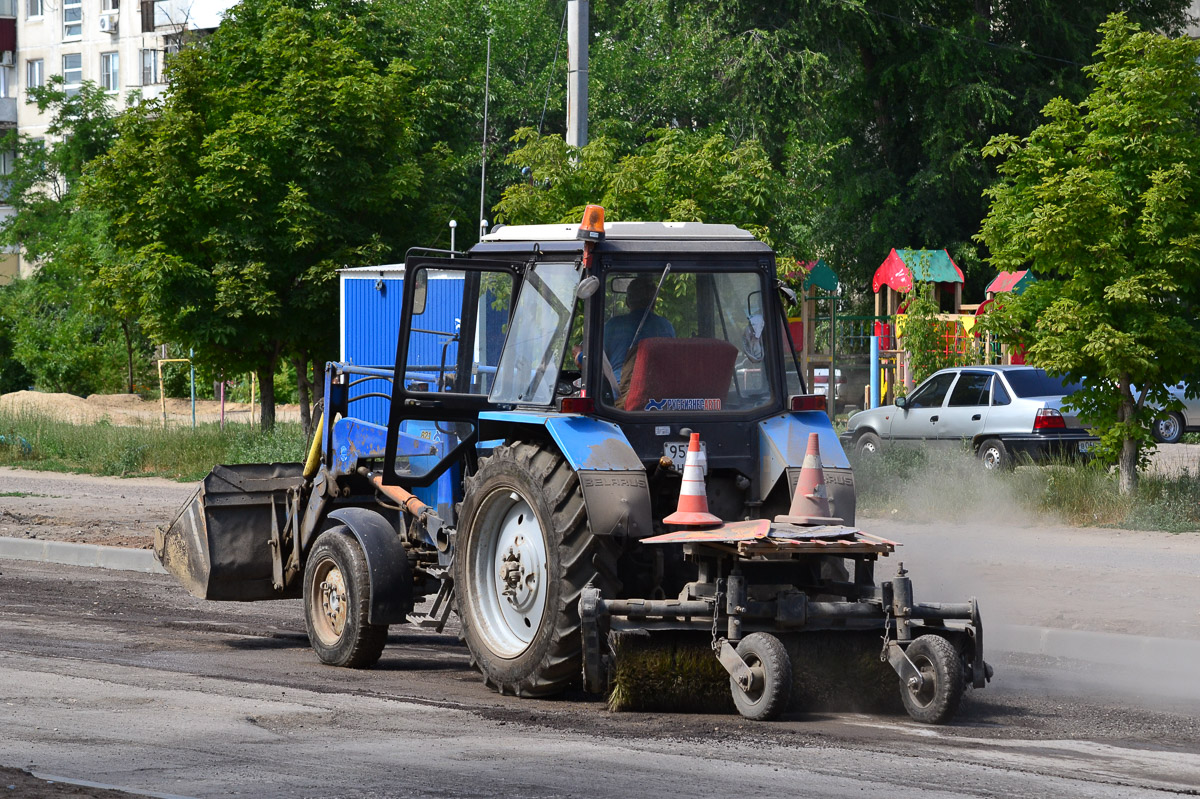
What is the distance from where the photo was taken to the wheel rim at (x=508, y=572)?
789cm

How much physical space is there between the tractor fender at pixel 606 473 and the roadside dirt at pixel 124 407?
26.6 meters

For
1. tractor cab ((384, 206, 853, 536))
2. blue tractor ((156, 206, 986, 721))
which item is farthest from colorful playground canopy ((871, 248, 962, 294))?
tractor cab ((384, 206, 853, 536))

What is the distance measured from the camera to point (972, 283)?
3900 cm

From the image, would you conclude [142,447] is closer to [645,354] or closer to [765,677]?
[645,354]

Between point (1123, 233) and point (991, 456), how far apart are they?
5.99 m

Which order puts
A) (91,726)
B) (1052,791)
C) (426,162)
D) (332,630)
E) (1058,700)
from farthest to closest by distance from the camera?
(426,162) < (332,630) < (1058,700) < (91,726) < (1052,791)

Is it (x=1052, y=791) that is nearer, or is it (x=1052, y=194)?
(x=1052, y=791)

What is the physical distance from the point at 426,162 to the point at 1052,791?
19.5 metres

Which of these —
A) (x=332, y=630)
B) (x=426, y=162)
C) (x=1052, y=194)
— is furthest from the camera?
(x=426, y=162)

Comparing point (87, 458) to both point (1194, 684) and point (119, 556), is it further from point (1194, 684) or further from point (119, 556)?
point (1194, 684)

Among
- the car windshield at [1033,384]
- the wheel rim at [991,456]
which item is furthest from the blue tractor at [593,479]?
the car windshield at [1033,384]

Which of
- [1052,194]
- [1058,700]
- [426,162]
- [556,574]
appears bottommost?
[1058,700]

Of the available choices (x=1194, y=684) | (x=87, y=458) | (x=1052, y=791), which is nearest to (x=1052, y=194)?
(x=1194, y=684)

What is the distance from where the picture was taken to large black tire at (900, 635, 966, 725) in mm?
7086
